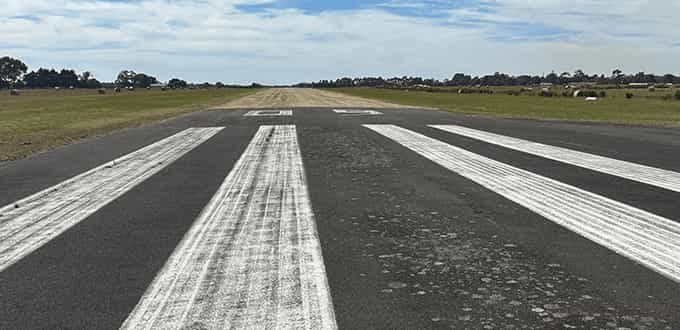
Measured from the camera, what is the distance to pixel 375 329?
2.80 metres

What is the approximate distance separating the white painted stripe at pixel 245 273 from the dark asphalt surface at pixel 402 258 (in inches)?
4.7

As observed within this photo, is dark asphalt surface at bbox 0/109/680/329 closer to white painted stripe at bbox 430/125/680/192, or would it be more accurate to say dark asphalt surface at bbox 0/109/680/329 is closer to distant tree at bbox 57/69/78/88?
white painted stripe at bbox 430/125/680/192

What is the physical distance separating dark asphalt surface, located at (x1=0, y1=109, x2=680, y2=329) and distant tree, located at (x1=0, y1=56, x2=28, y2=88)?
195 m

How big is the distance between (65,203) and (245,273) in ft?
10.9

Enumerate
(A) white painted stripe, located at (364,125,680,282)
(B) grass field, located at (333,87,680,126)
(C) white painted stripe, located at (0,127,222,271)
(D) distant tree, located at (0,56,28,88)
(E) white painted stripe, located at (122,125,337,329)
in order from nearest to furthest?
1. (E) white painted stripe, located at (122,125,337,329)
2. (A) white painted stripe, located at (364,125,680,282)
3. (C) white painted stripe, located at (0,127,222,271)
4. (B) grass field, located at (333,87,680,126)
5. (D) distant tree, located at (0,56,28,88)

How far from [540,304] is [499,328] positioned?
1.49 ft

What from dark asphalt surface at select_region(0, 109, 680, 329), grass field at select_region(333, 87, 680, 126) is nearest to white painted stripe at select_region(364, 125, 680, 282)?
dark asphalt surface at select_region(0, 109, 680, 329)

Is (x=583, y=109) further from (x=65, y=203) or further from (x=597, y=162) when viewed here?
(x=65, y=203)

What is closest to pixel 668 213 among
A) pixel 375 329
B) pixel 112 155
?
pixel 375 329

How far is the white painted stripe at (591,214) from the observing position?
4027 mm

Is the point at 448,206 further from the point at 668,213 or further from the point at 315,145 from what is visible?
the point at 315,145

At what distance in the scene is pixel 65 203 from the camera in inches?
231

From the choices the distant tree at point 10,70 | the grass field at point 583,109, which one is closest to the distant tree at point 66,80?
the distant tree at point 10,70

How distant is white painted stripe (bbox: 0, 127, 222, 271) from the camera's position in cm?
447
